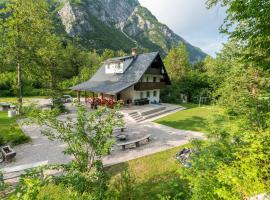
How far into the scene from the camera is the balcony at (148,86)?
82.7 feet

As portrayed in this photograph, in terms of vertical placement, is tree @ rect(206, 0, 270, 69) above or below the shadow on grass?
above

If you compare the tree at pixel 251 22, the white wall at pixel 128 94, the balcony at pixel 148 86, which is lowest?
the white wall at pixel 128 94

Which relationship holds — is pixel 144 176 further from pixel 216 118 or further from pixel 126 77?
pixel 126 77

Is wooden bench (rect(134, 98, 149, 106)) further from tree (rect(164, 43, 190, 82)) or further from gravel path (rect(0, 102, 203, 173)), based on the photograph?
tree (rect(164, 43, 190, 82))

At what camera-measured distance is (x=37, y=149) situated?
39.1 ft

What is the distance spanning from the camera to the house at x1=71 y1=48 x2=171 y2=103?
82.1 ft

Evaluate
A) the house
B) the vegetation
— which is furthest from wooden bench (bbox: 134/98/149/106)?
the vegetation

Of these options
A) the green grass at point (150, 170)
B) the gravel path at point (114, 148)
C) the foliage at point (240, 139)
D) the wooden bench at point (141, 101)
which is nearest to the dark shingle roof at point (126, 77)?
the wooden bench at point (141, 101)

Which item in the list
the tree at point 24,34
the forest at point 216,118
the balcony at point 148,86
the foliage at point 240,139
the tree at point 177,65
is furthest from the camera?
the tree at point 177,65

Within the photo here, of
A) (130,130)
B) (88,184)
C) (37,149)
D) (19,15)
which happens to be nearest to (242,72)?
(130,130)

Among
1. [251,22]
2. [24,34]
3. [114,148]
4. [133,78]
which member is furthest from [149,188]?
[24,34]

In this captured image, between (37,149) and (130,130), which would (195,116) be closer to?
(130,130)

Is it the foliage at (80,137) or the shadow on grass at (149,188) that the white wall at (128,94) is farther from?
the foliage at (80,137)

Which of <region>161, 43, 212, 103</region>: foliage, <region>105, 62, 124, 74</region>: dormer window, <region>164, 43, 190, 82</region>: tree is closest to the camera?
<region>105, 62, 124, 74</region>: dormer window
